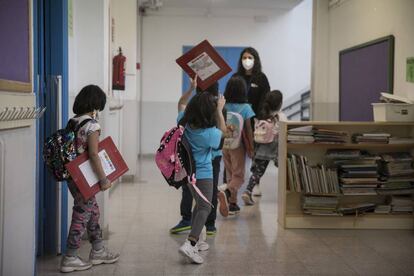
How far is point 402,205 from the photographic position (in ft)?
16.4

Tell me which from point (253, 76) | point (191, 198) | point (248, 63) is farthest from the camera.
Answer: point (253, 76)

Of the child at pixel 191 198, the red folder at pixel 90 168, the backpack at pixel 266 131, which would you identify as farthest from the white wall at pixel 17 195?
the backpack at pixel 266 131

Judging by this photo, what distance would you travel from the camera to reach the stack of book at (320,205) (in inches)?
194

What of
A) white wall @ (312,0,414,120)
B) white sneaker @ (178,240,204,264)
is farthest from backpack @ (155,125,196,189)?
white wall @ (312,0,414,120)

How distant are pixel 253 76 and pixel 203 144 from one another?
2.71 m

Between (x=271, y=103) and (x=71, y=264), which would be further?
(x=271, y=103)

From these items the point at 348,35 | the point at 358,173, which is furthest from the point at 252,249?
the point at 348,35

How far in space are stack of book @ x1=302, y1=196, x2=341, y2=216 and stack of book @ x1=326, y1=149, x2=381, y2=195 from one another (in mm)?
155

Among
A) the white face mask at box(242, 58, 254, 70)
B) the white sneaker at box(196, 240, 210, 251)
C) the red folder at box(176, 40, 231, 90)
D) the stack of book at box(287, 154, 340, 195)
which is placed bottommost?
the white sneaker at box(196, 240, 210, 251)

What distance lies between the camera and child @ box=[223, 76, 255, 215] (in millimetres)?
5309

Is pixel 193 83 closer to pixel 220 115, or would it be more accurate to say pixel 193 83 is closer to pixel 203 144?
pixel 220 115

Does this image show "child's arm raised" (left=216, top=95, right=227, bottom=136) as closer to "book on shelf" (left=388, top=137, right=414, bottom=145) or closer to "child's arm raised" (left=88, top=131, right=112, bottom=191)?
"child's arm raised" (left=88, top=131, right=112, bottom=191)

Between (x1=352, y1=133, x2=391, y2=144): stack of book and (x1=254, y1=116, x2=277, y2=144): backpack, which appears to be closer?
(x1=352, y1=133, x2=391, y2=144): stack of book

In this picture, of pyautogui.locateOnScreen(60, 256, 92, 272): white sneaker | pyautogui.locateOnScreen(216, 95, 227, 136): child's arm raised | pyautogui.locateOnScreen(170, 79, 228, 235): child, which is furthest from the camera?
pyautogui.locateOnScreen(170, 79, 228, 235): child
